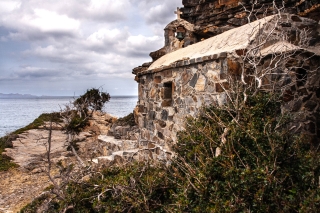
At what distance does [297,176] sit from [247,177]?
0.52 metres

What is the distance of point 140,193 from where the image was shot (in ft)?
12.4

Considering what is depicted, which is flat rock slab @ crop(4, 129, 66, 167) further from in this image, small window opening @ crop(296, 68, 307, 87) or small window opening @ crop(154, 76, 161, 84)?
small window opening @ crop(296, 68, 307, 87)

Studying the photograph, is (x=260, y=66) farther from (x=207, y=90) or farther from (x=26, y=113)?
(x=26, y=113)

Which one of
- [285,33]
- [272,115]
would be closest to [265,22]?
[285,33]

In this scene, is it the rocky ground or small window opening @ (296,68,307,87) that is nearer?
small window opening @ (296,68,307,87)

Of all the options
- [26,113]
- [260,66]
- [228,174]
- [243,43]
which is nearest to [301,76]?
[260,66]

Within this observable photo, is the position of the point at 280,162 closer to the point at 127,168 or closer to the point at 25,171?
the point at 127,168

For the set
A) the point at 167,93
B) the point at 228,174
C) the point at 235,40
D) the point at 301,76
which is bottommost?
the point at 228,174

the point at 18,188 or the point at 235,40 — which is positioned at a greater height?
the point at 235,40

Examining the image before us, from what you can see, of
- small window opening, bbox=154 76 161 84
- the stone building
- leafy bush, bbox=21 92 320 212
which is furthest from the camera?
small window opening, bbox=154 76 161 84

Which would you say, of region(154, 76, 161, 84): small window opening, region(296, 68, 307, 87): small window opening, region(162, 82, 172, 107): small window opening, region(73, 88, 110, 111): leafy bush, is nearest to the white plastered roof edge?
region(296, 68, 307, 87): small window opening

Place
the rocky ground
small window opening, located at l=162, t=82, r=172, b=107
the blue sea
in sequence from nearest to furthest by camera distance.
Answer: small window opening, located at l=162, t=82, r=172, b=107, the rocky ground, the blue sea

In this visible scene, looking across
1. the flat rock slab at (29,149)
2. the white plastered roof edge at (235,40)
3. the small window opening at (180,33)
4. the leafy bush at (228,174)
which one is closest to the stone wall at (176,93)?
the white plastered roof edge at (235,40)

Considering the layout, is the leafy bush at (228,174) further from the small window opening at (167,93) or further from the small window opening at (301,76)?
the small window opening at (167,93)
